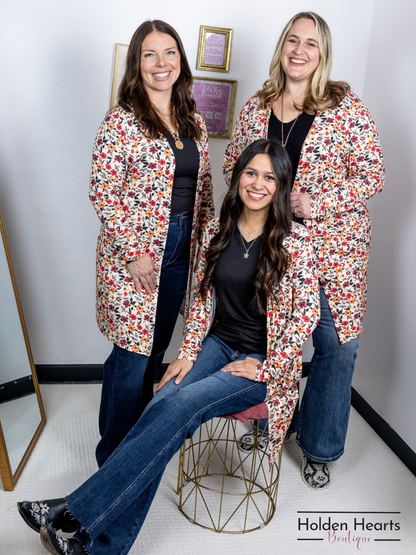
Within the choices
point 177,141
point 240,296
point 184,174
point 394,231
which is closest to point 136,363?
point 240,296

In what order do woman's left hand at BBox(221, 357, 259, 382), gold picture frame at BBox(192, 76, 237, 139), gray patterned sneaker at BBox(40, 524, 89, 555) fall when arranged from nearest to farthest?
gray patterned sneaker at BBox(40, 524, 89, 555) → woman's left hand at BBox(221, 357, 259, 382) → gold picture frame at BBox(192, 76, 237, 139)

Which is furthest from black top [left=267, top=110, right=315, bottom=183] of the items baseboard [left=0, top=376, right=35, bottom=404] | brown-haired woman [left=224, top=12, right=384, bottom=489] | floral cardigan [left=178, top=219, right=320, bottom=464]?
baseboard [left=0, top=376, right=35, bottom=404]

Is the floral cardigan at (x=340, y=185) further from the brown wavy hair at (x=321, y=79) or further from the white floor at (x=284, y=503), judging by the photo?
Result: the white floor at (x=284, y=503)

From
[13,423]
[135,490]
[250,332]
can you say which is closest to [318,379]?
[250,332]

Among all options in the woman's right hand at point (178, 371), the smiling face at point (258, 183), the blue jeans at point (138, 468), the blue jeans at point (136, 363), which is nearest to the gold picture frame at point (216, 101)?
the blue jeans at point (136, 363)

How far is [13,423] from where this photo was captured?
210 centimetres

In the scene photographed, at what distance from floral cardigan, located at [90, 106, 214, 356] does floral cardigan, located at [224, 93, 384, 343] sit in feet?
1.32

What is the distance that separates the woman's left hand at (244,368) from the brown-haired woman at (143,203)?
357mm

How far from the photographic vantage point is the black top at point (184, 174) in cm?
188

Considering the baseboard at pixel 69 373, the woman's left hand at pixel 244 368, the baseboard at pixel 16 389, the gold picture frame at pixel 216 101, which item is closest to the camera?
the woman's left hand at pixel 244 368

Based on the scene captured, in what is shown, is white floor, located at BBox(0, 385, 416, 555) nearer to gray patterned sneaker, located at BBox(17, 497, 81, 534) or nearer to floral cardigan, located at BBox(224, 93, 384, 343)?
gray patterned sneaker, located at BBox(17, 497, 81, 534)

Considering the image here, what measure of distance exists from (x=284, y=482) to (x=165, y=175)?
1299 millimetres

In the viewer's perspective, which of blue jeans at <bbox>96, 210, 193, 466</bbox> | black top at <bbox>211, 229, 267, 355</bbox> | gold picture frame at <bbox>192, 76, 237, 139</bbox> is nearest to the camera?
black top at <bbox>211, 229, 267, 355</bbox>

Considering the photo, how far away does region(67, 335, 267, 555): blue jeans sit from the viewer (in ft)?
4.90
